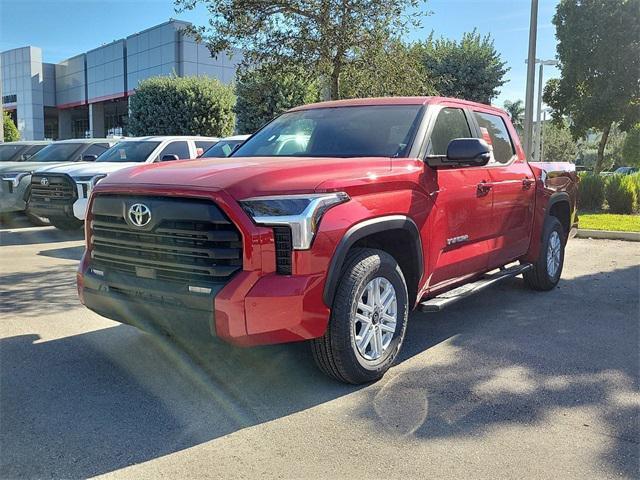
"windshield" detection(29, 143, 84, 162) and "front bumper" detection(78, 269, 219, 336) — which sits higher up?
"windshield" detection(29, 143, 84, 162)

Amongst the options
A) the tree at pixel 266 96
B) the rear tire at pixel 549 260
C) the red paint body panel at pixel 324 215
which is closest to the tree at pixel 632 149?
the tree at pixel 266 96

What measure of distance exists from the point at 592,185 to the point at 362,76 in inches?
275

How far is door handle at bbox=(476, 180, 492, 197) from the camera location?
16.6ft

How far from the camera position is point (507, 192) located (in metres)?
5.59

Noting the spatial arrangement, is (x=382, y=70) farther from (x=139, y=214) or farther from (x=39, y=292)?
(x=139, y=214)

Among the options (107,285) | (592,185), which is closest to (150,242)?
(107,285)

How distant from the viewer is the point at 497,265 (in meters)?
5.69

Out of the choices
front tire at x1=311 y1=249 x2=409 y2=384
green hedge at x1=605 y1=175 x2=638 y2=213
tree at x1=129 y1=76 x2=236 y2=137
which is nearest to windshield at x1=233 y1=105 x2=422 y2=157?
front tire at x1=311 y1=249 x2=409 y2=384

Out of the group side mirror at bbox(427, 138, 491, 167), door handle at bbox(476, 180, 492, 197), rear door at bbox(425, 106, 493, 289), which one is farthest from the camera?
door handle at bbox(476, 180, 492, 197)

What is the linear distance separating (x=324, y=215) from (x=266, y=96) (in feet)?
37.6

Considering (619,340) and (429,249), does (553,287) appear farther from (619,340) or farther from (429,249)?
(429,249)

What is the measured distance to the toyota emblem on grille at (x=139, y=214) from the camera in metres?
3.70

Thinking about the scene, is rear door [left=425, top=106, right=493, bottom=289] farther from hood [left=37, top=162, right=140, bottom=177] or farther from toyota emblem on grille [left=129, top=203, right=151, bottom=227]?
hood [left=37, top=162, right=140, bottom=177]

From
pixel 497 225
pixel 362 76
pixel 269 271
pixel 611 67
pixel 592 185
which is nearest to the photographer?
pixel 269 271
